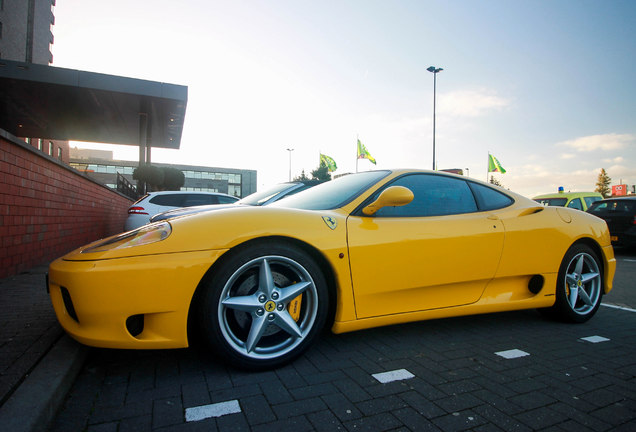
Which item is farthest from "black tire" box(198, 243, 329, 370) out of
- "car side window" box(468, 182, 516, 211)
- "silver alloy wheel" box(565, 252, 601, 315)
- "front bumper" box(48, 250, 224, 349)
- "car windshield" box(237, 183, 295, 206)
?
"car windshield" box(237, 183, 295, 206)

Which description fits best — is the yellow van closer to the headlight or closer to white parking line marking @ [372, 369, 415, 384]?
white parking line marking @ [372, 369, 415, 384]

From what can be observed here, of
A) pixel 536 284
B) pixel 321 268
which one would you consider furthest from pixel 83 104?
pixel 536 284

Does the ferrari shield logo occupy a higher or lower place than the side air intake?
higher

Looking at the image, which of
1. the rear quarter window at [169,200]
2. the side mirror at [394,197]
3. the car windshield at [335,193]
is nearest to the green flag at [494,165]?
the rear quarter window at [169,200]

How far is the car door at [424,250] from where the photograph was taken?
2.41 m

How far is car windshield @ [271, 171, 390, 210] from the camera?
275 centimetres

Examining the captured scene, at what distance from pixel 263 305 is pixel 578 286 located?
9.19 feet

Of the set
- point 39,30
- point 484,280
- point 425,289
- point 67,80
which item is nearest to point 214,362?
point 425,289

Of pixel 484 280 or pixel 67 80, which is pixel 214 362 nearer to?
pixel 484 280

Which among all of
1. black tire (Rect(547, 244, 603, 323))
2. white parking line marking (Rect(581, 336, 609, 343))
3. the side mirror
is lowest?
white parking line marking (Rect(581, 336, 609, 343))

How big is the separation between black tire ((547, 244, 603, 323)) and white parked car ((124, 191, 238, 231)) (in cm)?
759

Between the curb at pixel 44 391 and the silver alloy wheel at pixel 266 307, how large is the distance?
30.6 inches

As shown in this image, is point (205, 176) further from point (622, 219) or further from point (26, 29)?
point (622, 219)

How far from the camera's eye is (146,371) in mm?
2154
